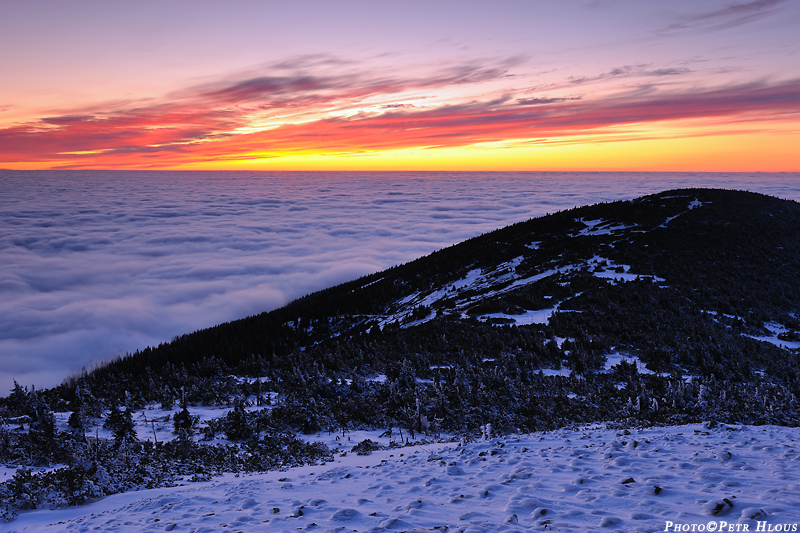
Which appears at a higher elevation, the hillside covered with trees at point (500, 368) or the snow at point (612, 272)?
the snow at point (612, 272)

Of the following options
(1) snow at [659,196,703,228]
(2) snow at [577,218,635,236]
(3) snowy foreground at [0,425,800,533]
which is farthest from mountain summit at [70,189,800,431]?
(3) snowy foreground at [0,425,800,533]

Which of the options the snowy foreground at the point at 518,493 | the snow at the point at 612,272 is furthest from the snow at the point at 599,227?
the snowy foreground at the point at 518,493

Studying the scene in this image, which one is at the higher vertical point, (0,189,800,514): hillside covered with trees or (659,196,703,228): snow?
(659,196,703,228): snow

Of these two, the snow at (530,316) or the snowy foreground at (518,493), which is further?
the snow at (530,316)

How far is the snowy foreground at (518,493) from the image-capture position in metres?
6.19

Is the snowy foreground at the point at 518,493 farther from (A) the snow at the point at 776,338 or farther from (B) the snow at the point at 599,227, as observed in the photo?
(B) the snow at the point at 599,227

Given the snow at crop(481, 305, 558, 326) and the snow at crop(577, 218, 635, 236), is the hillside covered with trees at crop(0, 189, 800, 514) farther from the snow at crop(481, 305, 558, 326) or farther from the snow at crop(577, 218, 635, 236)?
the snow at crop(577, 218, 635, 236)

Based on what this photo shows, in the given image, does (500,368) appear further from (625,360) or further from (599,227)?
(599,227)

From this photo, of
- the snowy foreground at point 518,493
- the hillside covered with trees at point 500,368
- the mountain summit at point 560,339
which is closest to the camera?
the snowy foreground at point 518,493

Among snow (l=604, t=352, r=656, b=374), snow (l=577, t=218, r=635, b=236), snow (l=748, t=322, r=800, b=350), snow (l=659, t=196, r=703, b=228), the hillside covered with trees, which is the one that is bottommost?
snow (l=748, t=322, r=800, b=350)

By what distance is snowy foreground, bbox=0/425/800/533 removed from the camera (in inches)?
244

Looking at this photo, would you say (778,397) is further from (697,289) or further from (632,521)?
(697,289)

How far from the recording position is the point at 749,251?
130 feet

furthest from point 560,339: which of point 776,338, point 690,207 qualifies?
point 690,207
